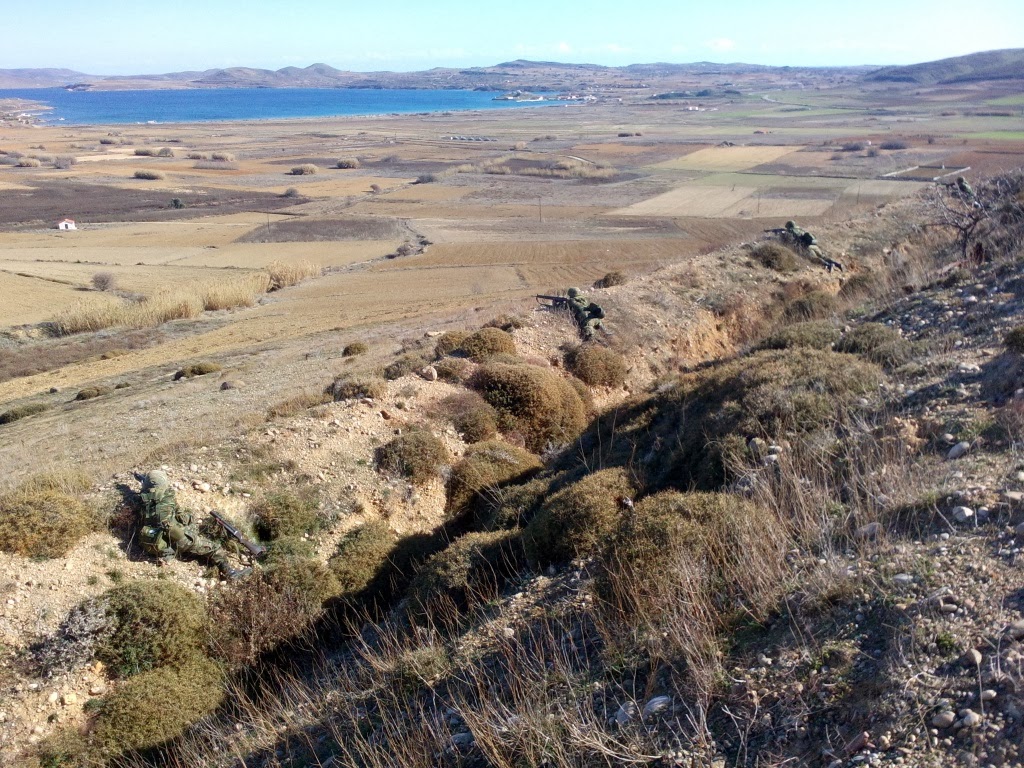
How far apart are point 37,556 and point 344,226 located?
59.0 metres

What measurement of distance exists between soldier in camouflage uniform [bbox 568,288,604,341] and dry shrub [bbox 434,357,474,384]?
4.68 m

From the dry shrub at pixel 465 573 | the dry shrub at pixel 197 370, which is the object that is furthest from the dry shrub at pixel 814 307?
the dry shrub at pixel 197 370

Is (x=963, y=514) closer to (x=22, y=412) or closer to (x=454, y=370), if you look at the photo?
(x=454, y=370)

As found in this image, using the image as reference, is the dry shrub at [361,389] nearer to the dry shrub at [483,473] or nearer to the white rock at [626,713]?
the dry shrub at [483,473]

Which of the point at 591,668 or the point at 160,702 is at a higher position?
the point at 591,668

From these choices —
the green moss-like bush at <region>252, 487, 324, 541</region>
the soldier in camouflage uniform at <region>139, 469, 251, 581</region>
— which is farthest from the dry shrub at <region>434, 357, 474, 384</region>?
the soldier in camouflage uniform at <region>139, 469, 251, 581</region>

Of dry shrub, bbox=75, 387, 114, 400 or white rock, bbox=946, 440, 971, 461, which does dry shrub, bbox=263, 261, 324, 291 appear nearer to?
dry shrub, bbox=75, 387, 114, 400

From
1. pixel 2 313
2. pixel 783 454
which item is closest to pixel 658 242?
pixel 2 313

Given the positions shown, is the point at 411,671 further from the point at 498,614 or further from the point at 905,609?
the point at 905,609

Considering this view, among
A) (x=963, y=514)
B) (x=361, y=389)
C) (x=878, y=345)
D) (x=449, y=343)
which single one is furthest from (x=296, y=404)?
(x=963, y=514)

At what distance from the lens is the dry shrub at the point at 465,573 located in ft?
32.1

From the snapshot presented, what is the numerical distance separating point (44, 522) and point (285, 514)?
135 inches

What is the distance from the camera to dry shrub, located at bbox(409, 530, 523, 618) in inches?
385

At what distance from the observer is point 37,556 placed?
1084 cm
